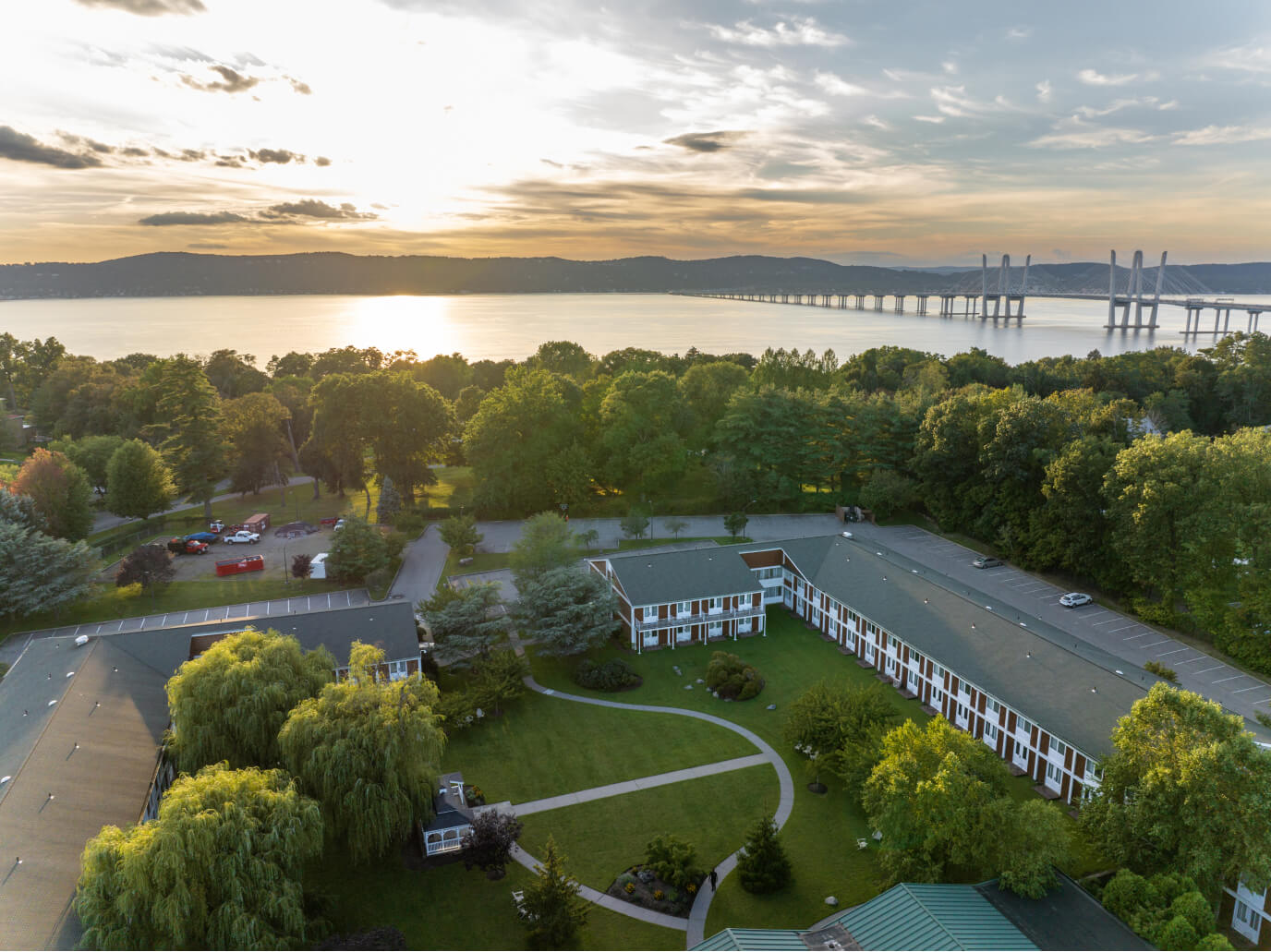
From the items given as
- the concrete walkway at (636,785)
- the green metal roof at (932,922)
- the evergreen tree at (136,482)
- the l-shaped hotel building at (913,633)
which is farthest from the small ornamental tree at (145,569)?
the green metal roof at (932,922)

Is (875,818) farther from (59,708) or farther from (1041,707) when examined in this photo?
(59,708)

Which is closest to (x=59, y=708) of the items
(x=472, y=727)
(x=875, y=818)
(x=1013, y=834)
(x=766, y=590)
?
(x=472, y=727)

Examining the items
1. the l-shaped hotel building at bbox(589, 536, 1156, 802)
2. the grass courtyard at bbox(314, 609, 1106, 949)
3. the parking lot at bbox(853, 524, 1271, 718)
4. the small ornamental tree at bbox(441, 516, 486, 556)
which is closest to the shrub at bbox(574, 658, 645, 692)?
the grass courtyard at bbox(314, 609, 1106, 949)

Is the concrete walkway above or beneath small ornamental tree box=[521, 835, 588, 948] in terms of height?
beneath

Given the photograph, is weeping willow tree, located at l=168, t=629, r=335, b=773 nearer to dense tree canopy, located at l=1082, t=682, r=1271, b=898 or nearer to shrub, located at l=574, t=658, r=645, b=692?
shrub, located at l=574, t=658, r=645, b=692

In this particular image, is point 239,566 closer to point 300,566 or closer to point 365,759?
point 300,566

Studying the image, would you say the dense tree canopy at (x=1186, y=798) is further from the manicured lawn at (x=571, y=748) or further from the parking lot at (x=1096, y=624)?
the parking lot at (x=1096, y=624)

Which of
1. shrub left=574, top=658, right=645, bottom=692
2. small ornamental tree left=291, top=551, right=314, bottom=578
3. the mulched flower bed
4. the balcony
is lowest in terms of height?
the mulched flower bed
